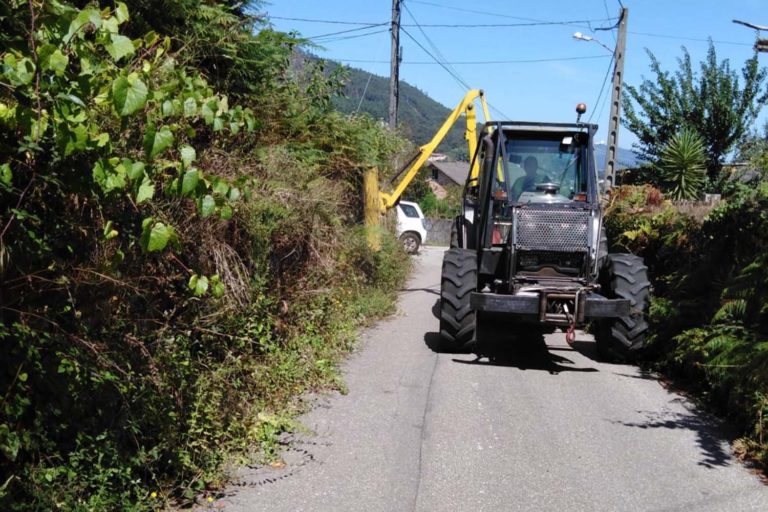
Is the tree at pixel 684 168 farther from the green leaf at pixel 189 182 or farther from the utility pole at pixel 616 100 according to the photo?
the green leaf at pixel 189 182

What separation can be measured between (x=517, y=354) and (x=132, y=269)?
5709mm

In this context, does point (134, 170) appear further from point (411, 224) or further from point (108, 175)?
point (411, 224)

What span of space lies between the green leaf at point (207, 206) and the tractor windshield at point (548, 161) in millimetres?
6146

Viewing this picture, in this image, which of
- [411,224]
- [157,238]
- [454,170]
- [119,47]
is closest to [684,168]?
[411,224]

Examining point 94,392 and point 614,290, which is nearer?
point 94,392

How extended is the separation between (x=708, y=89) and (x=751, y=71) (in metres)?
1.39

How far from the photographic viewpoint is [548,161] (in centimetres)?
922

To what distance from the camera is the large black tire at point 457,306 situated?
8.30 meters

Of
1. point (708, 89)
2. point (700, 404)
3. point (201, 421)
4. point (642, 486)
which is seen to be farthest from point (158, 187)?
point (708, 89)

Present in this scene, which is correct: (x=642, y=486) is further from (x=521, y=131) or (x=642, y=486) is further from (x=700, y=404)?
(x=521, y=131)

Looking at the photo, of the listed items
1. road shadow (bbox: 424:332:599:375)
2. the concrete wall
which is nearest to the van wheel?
road shadow (bbox: 424:332:599:375)

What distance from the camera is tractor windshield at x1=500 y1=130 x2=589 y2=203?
29.8 feet

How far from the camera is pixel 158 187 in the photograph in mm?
4938

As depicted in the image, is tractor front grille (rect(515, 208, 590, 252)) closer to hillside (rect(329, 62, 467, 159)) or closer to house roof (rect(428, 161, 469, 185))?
house roof (rect(428, 161, 469, 185))
